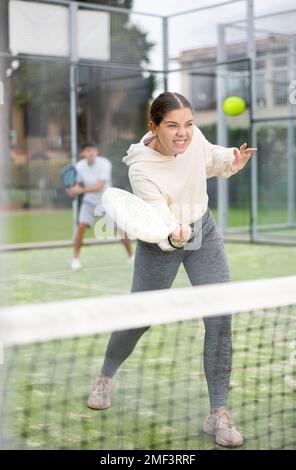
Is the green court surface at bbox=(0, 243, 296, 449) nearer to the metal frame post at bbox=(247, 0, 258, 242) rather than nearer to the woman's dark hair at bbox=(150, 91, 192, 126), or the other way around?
Result: the woman's dark hair at bbox=(150, 91, 192, 126)

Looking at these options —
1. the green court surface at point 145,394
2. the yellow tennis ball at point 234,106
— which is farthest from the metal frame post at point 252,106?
the green court surface at point 145,394

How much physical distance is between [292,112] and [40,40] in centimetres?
382

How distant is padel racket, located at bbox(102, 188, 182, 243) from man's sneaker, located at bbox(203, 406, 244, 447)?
678mm

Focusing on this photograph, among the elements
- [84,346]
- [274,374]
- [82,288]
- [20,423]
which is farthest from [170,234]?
[82,288]

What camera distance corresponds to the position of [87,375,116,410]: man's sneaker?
345 centimetres

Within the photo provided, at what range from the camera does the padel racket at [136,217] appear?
2828 mm

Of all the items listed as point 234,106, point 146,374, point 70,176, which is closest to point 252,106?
point 234,106

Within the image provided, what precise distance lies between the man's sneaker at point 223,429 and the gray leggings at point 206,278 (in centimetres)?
4

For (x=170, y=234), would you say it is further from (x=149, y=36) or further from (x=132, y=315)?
(x=149, y=36)

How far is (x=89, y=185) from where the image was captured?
349 inches

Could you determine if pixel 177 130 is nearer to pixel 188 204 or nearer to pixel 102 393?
pixel 188 204

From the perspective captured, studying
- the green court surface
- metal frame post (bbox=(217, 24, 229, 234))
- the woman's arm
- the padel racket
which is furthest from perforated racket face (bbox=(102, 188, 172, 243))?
metal frame post (bbox=(217, 24, 229, 234))

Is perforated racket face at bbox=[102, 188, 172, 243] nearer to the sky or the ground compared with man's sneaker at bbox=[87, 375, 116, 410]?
nearer to the sky

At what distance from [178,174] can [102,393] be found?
1000 millimetres
